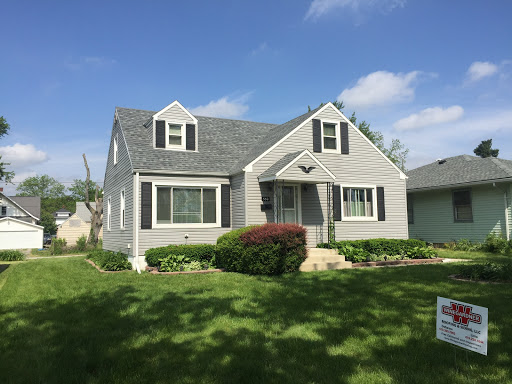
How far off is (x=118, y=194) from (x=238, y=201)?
5.85 meters

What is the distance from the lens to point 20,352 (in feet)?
15.8

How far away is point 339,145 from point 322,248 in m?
4.71

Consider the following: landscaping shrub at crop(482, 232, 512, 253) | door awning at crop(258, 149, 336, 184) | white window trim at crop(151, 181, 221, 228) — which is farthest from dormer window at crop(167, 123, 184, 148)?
landscaping shrub at crop(482, 232, 512, 253)

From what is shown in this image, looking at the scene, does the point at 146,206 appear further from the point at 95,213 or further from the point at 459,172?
the point at 459,172

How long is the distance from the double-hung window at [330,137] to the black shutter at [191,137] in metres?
5.31

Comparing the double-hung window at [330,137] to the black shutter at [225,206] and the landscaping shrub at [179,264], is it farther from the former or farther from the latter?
the landscaping shrub at [179,264]

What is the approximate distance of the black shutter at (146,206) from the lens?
527 inches

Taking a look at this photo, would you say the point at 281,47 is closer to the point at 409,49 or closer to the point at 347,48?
the point at 347,48

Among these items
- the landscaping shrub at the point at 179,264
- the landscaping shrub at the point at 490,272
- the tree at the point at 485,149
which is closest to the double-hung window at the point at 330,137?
the landscaping shrub at the point at 179,264

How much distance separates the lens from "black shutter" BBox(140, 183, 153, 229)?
1338 cm

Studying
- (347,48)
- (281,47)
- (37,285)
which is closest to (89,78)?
(281,47)

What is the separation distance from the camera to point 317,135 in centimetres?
1553

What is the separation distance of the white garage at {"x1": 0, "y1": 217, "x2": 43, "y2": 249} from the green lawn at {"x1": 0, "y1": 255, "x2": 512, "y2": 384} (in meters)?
26.2

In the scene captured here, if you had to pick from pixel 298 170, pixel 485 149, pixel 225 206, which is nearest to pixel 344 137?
pixel 298 170
